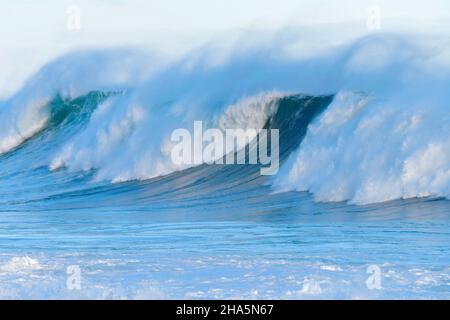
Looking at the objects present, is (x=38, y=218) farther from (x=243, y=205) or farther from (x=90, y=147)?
(x=90, y=147)

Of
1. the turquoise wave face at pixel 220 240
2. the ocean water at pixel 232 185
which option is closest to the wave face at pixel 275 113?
the ocean water at pixel 232 185

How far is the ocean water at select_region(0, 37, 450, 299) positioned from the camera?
29.1ft

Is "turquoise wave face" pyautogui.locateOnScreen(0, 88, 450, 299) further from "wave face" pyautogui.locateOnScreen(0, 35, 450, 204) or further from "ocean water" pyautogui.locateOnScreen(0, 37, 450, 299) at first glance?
"wave face" pyautogui.locateOnScreen(0, 35, 450, 204)

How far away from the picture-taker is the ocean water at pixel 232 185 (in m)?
8.86

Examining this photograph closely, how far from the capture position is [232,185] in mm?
17281

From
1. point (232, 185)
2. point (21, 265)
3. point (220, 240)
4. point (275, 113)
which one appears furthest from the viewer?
point (275, 113)

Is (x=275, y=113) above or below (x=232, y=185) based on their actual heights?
above

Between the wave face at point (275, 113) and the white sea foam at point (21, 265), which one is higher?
the wave face at point (275, 113)

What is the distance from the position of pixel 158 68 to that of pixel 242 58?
359 cm

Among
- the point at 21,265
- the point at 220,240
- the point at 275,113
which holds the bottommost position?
the point at 21,265

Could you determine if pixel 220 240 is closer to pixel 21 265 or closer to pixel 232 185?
pixel 21 265

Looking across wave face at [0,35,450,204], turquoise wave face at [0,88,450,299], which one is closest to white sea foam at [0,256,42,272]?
turquoise wave face at [0,88,450,299]

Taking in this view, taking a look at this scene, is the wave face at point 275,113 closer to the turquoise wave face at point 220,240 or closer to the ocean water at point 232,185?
the ocean water at point 232,185

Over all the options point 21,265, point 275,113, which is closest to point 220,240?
point 21,265
